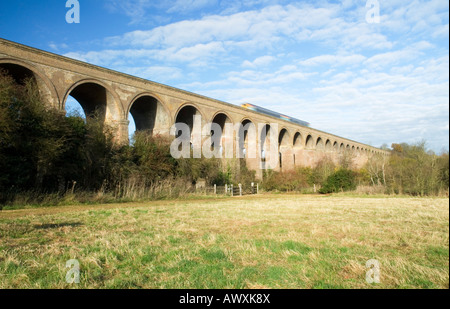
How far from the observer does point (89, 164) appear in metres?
12.4

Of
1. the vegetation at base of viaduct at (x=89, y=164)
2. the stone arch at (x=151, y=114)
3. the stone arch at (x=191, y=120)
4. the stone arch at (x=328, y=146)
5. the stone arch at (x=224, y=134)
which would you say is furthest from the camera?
the stone arch at (x=328, y=146)

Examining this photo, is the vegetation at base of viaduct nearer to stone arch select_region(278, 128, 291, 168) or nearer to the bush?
the bush

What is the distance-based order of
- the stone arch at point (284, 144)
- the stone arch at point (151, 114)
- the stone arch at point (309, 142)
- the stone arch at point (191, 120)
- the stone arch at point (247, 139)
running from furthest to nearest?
the stone arch at point (309, 142) → the stone arch at point (284, 144) → the stone arch at point (247, 139) → the stone arch at point (191, 120) → the stone arch at point (151, 114)

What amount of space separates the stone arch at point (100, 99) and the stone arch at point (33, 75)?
2645mm

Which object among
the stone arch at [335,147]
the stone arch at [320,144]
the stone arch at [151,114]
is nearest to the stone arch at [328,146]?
the stone arch at [335,147]

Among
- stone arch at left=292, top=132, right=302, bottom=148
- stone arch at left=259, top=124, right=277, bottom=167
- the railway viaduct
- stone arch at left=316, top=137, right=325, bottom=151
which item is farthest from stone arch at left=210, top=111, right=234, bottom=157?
stone arch at left=316, top=137, right=325, bottom=151

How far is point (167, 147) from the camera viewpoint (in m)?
17.6

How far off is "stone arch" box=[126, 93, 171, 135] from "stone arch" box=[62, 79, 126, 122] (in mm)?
2569

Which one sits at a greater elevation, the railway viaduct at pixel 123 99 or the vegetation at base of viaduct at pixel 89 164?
the railway viaduct at pixel 123 99

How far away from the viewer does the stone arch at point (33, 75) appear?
1513 cm

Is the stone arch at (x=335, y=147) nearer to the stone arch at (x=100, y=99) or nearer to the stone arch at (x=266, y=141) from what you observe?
the stone arch at (x=266, y=141)
